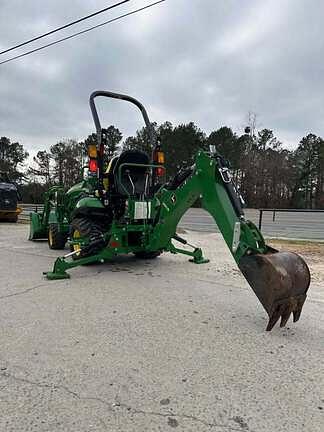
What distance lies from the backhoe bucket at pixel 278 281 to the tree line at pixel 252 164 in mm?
39322

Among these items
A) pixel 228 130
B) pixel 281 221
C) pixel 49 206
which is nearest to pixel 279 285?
pixel 49 206

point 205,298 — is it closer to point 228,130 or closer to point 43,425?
point 43,425

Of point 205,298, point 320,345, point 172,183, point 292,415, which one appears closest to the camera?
point 292,415

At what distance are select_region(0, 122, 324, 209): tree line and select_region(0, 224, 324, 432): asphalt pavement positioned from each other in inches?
1521

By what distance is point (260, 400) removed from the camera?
8.00ft

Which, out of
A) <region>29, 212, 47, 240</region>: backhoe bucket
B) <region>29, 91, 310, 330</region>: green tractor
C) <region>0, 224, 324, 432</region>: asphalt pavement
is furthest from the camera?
<region>29, 212, 47, 240</region>: backhoe bucket

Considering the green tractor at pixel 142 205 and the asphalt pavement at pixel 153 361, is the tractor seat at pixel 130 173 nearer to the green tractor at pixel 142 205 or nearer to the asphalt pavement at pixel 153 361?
the green tractor at pixel 142 205

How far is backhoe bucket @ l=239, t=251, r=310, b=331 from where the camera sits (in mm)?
3412

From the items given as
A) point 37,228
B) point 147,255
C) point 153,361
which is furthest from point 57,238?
point 153,361

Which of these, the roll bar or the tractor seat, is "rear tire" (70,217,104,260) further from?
the roll bar

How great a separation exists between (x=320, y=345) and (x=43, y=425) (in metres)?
2.36

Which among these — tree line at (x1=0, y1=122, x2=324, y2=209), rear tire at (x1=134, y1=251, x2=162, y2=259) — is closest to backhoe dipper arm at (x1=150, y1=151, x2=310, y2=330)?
rear tire at (x1=134, y1=251, x2=162, y2=259)

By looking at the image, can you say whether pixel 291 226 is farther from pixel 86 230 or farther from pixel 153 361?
pixel 153 361

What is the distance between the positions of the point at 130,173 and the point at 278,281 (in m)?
3.69
